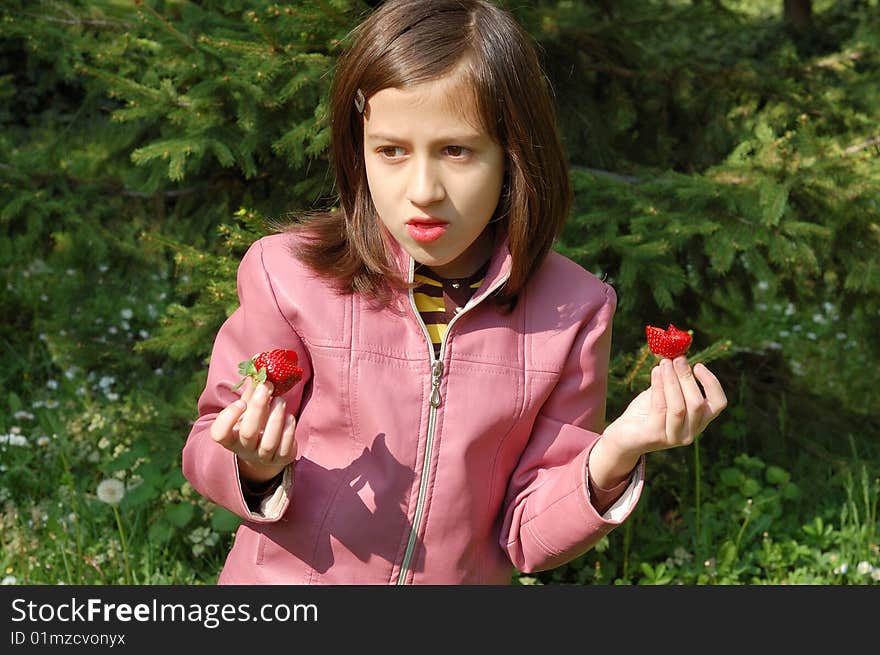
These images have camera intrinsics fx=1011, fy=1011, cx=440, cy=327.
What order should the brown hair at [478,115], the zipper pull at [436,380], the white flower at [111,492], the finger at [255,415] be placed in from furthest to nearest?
the white flower at [111,492]
the zipper pull at [436,380]
the brown hair at [478,115]
the finger at [255,415]

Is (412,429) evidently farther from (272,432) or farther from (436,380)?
(272,432)

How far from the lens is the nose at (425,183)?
153 centimetres

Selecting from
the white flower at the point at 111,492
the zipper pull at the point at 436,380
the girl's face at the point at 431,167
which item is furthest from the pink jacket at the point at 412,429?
the white flower at the point at 111,492

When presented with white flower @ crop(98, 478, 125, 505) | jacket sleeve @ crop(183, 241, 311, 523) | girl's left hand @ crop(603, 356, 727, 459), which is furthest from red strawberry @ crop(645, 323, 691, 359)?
white flower @ crop(98, 478, 125, 505)

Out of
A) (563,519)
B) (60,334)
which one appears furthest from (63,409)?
(563,519)

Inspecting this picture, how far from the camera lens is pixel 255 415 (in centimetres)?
145

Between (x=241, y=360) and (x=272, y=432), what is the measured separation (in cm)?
31

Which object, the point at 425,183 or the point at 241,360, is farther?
the point at 241,360

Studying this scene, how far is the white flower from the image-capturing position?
9.43 ft

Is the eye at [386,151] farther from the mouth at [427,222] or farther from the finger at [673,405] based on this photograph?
the finger at [673,405]

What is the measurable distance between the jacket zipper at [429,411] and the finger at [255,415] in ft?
1.03

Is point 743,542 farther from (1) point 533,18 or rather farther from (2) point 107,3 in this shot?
(2) point 107,3

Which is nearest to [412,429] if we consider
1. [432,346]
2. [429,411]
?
[429,411]

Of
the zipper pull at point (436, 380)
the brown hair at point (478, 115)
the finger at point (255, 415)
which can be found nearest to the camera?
the finger at point (255, 415)
